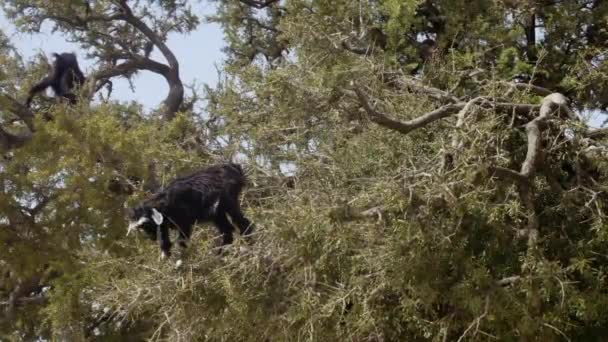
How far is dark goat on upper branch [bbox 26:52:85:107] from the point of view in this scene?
10539mm

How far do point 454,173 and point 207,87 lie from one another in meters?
4.64

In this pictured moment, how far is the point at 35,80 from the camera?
1124 centimetres

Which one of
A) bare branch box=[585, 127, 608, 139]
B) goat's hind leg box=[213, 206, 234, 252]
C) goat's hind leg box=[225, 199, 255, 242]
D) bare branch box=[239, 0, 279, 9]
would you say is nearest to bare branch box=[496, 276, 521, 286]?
bare branch box=[585, 127, 608, 139]

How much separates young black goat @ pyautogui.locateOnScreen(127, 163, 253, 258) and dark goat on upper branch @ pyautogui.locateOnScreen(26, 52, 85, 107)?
4007 millimetres

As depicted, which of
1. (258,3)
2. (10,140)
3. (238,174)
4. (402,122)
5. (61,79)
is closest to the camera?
(402,122)

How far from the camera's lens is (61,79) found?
10.7 meters

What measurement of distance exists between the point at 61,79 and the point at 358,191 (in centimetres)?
591

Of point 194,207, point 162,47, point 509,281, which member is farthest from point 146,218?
point 162,47

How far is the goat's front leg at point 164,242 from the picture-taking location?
6.19 m

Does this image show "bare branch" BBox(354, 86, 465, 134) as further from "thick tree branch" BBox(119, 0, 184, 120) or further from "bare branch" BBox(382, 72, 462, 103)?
"thick tree branch" BBox(119, 0, 184, 120)

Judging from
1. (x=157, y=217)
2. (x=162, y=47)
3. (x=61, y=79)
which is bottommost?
(x=157, y=217)

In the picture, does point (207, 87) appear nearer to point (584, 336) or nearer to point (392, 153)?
point (392, 153)

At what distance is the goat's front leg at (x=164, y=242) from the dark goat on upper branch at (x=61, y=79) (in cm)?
444

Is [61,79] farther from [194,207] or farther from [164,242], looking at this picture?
[164,242]
